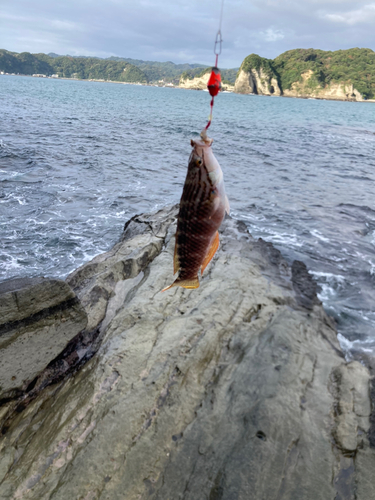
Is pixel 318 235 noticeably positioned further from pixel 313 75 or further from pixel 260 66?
pixel 260 66

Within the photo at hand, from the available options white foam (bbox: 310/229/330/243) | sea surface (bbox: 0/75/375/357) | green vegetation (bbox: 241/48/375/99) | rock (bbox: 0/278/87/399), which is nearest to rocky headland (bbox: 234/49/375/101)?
green vegetation (bbox: 241/48/375/99)

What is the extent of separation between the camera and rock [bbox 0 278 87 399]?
179 inches

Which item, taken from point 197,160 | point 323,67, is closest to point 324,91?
point 323,67

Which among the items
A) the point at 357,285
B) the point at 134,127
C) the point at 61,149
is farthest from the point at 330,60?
the point at 357,285

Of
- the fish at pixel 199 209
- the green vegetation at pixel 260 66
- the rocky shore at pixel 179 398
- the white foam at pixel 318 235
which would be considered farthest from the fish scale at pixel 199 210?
the green vegetation at pixel 260 66

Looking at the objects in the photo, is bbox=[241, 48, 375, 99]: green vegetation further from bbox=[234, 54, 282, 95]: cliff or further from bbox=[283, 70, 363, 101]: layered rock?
bbox=[283, 70, 363, 101]: layered rock

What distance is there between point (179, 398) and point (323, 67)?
178 metres

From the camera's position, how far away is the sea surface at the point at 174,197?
937 cm

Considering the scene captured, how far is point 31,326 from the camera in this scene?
4.82 meters

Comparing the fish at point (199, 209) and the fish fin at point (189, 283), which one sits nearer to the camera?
the fish at point (199, 209)

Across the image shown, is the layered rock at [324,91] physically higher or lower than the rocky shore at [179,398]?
higher

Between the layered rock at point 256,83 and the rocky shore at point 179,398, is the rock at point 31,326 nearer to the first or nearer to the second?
the rocky shore at point 179,398

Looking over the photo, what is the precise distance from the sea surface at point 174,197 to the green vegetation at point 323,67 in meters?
140

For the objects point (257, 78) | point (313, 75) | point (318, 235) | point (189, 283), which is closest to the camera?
point (189, 283)
